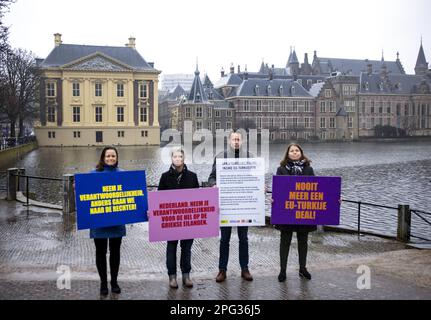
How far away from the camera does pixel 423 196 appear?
20547 millimetres

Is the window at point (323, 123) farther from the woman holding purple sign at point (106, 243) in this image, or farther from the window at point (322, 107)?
the woman holding purple sign at point (106, 243)

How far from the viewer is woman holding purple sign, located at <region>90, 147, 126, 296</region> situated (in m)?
6.89

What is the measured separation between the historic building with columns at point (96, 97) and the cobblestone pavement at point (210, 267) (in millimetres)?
61564

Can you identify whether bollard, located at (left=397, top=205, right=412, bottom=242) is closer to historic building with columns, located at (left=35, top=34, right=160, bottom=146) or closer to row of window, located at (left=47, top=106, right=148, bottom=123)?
historic building with columns, located at (left=35, top=34, right=160, bottom=146)

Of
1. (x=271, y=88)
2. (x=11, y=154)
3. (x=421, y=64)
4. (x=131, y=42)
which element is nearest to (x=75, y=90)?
(x=131, y=42)

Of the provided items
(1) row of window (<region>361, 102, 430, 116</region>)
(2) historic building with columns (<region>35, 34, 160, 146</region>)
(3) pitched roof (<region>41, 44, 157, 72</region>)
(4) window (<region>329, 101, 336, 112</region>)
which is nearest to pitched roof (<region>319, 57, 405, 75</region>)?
(1) row of window (<region>361, 102, 430, 116</region>)

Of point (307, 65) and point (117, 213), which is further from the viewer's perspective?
point (307, 65)

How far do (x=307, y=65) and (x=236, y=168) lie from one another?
4444 inches

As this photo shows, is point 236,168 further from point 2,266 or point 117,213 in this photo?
point 2,266

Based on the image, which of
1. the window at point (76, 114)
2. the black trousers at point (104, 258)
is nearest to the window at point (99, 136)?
the window at point (76, 114)

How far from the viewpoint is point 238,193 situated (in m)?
7.79

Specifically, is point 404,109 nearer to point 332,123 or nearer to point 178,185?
point 332,123

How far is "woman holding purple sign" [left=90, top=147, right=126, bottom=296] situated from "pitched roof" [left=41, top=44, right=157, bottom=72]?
222ft
